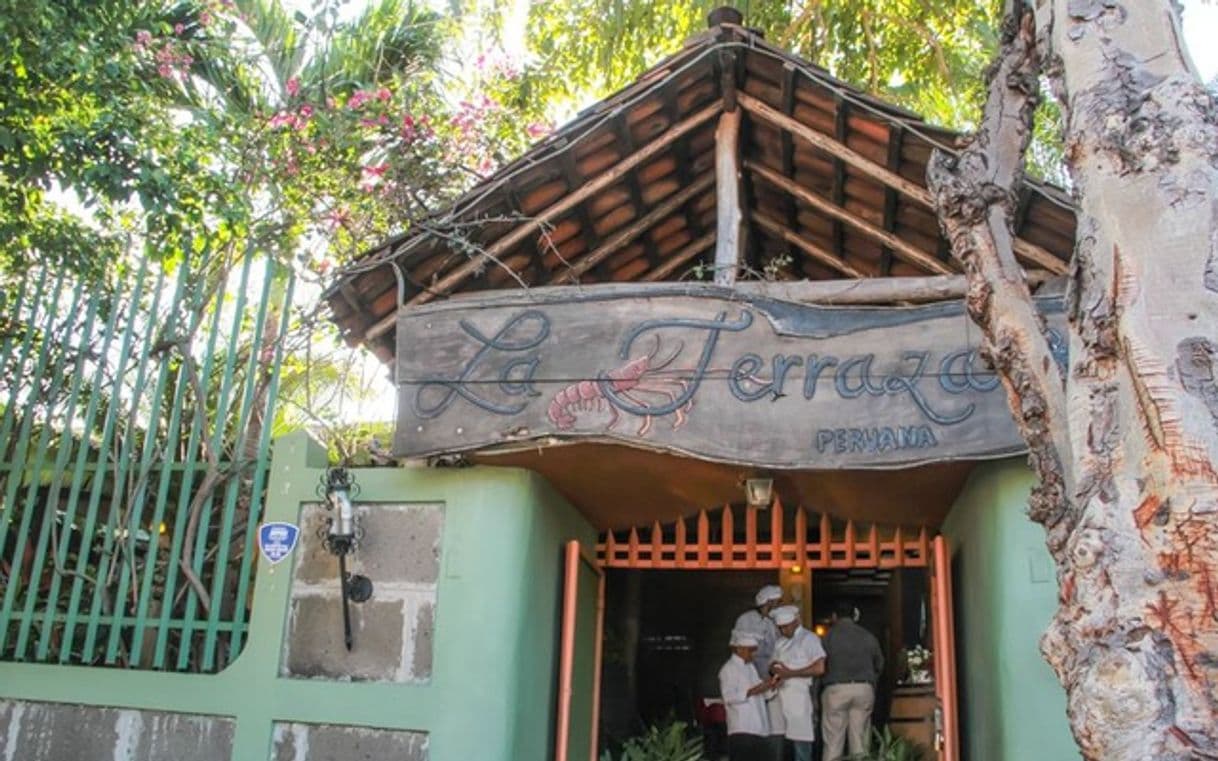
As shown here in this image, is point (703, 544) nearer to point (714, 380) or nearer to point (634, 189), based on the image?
point (714, 380)

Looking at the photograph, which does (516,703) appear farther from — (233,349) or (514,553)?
(233,349)

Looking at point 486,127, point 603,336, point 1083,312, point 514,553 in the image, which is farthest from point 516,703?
point 486,127

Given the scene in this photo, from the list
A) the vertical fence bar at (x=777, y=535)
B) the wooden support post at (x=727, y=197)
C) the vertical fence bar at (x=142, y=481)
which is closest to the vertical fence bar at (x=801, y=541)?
the vertical fence bar at (x=777, y=535)

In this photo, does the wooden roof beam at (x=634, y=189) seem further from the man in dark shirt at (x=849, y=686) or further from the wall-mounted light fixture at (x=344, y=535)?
the man in dark shirt at (x=849, y=686)

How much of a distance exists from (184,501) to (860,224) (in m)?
4.55

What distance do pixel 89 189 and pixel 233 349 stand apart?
1.42 meters

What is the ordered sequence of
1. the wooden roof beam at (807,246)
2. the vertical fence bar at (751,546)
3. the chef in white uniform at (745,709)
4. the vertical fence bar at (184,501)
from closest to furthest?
the vertical fence bar at (184,501)
the vertical fence bar at (751,546)
the chef in white uniform at (745,709)
the wooden roof beam at (807,246)

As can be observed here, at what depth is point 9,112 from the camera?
665 centimetres

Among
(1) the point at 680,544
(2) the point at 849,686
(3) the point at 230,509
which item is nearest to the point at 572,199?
(1) the point at 680,544

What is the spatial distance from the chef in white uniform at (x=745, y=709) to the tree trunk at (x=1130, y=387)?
519cm

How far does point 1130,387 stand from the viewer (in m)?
2.47

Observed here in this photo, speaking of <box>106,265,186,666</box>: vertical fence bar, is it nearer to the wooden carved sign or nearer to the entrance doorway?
the wooden carved sign

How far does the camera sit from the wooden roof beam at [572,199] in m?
6.80

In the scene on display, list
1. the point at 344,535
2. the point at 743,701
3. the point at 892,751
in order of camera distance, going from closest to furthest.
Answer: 1. the point at 344,535
2. the point at 892,751
3. the point at 743,701
